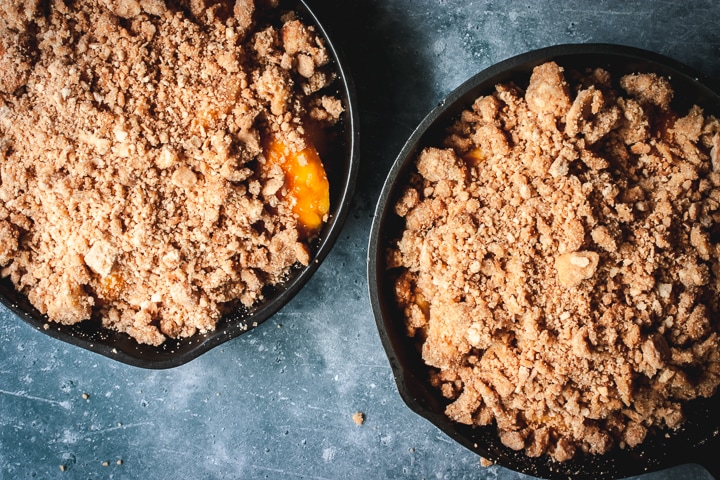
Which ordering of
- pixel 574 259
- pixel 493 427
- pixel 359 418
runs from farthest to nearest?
pixel 359 418 < pixel 493 427 < pixel 574 259

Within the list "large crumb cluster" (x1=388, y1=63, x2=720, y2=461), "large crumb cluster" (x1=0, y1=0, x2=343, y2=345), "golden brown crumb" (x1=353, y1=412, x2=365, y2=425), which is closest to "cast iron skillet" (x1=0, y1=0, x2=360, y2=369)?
"large crumb cluster" (x1=0, y1=0, x2=343, y2=345)

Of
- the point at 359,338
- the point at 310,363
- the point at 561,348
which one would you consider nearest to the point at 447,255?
the point at 561,348

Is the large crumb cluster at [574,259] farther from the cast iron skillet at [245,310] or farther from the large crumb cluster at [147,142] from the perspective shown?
the large crumb cluster at [147,142]

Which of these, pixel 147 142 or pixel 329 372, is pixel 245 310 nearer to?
pixel 329 372

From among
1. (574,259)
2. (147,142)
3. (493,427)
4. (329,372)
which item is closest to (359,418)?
(329,372)

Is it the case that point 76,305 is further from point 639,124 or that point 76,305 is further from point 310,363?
point 639,124

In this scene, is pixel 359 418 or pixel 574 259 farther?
pixel 359 418

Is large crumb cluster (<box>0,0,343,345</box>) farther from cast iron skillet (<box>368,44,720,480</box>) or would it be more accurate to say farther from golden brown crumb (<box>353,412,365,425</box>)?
golden brown crumb (<box>353,412,365,425</box>)
